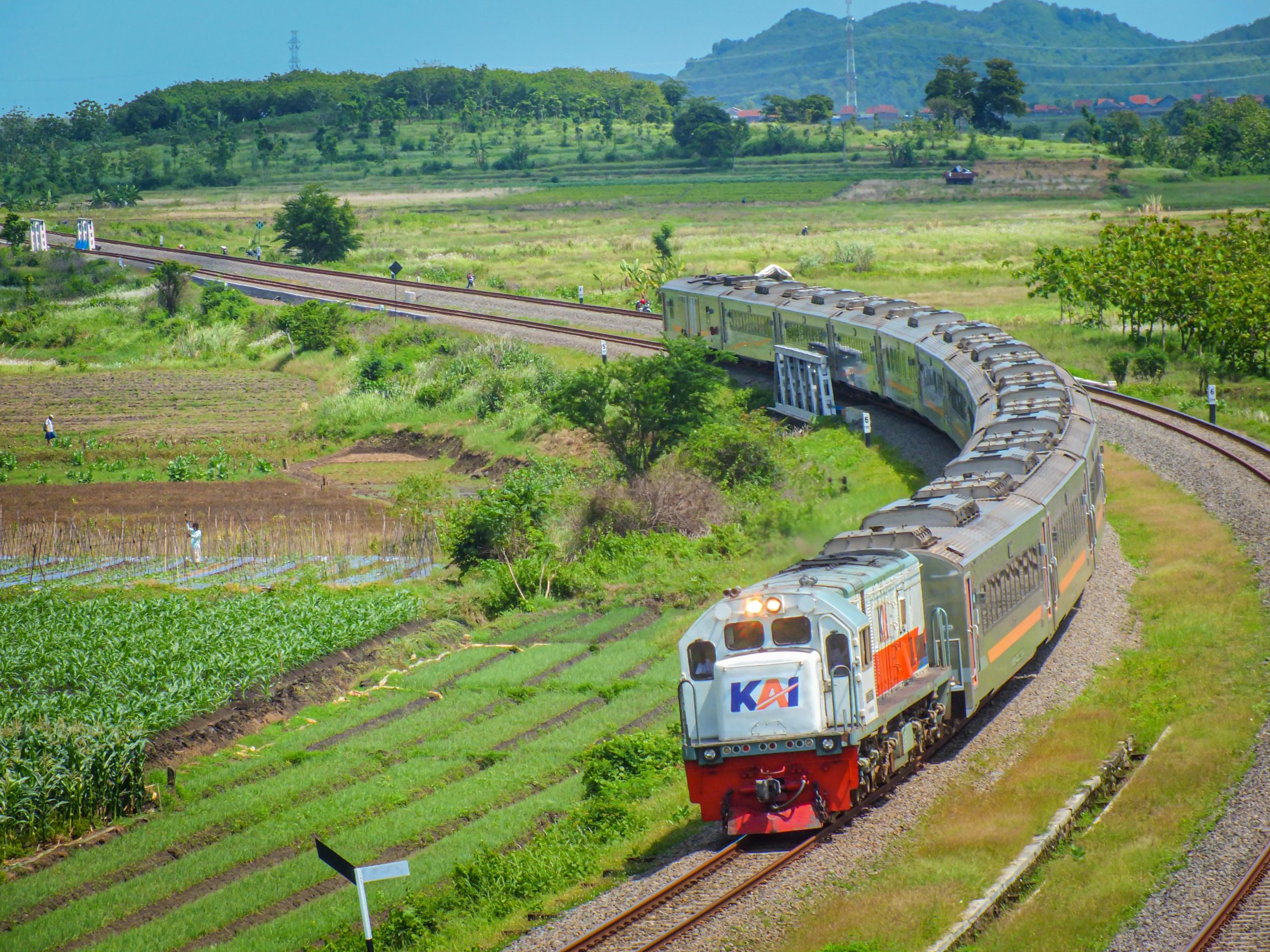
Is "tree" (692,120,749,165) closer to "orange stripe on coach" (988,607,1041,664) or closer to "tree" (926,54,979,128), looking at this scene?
"tree" (926,54,979,128)

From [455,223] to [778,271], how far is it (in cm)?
7134

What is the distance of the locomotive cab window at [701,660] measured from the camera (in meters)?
16.1

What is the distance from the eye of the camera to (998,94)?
584ft

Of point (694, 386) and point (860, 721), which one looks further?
point (694, 386)

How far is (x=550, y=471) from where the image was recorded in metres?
42.5

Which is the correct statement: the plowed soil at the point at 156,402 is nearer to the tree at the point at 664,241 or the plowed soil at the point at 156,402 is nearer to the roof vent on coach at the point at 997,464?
the tree at the point at 664,241

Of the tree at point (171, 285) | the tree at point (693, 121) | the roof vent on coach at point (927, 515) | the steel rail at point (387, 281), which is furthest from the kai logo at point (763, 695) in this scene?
the tree at point (693, 121)

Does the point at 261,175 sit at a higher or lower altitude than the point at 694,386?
higher

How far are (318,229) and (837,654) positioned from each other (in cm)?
8040

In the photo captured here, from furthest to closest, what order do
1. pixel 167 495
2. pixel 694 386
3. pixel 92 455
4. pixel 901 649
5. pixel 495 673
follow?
pixel 92 455 → pixel 167 495 → pixel 694 386 → pixel 495 673 → pixel 901 649

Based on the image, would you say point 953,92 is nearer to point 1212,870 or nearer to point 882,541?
point 882,541

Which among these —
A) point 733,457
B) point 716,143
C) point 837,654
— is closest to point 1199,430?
point 733,457

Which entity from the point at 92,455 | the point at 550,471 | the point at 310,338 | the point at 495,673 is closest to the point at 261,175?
the point at 310,338

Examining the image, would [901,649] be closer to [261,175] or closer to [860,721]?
[860,721]
